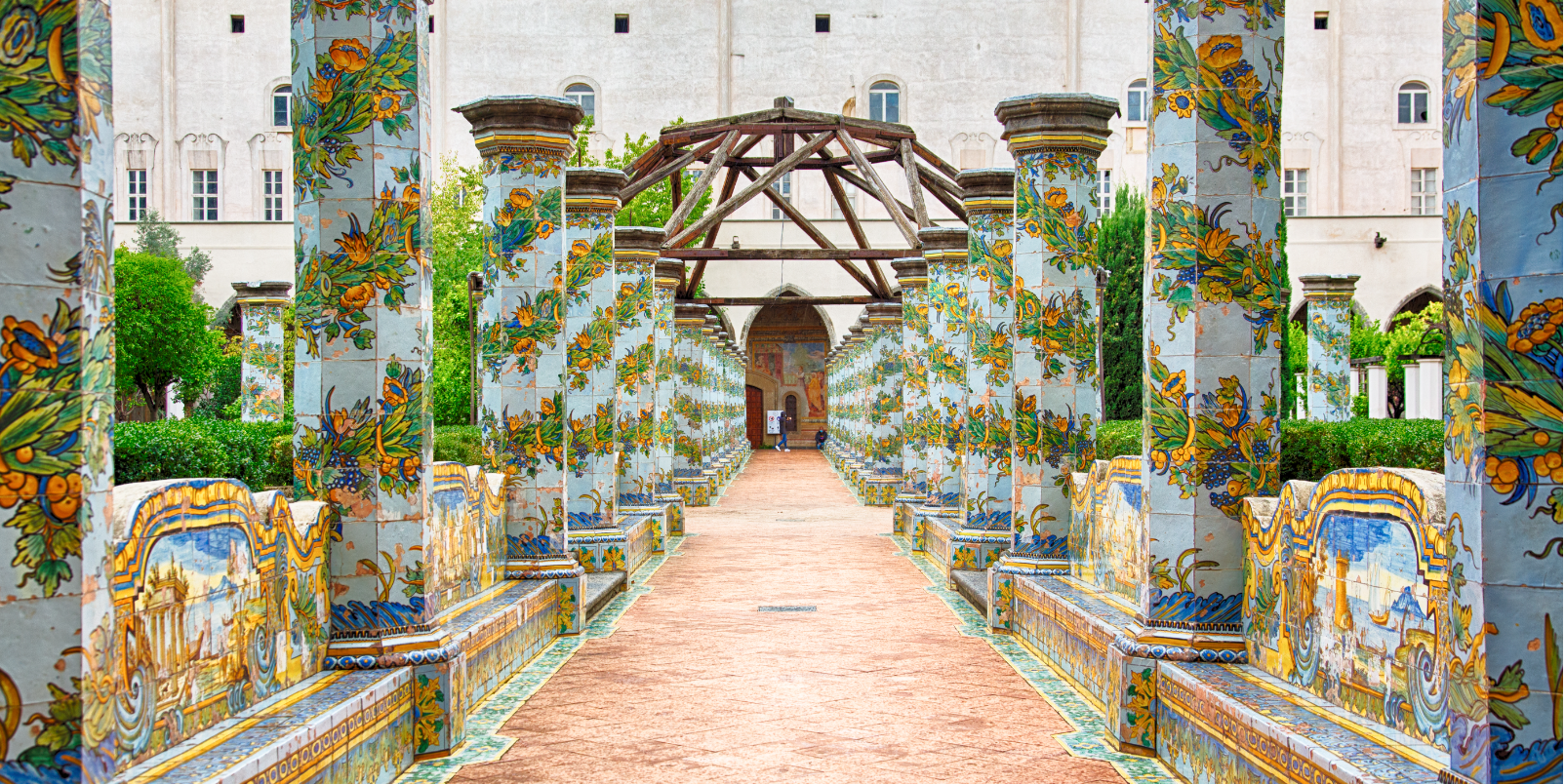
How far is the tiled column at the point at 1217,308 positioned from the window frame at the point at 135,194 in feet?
117

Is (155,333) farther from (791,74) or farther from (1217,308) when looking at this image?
(1217,308)

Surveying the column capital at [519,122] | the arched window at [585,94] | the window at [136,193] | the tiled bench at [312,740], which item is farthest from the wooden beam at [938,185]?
the window at [136,193]

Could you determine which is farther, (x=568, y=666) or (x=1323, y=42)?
(x=1323, y=42)

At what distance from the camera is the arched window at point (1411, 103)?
36.3 m

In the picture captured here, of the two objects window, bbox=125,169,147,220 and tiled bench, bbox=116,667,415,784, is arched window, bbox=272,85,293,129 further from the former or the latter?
tiled bench, bbox=116,667,415,784

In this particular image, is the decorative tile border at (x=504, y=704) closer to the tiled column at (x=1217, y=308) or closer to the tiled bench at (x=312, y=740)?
the tiled bench at (x=312, y=740)

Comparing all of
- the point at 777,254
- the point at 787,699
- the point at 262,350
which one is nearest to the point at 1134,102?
the point at 777,254

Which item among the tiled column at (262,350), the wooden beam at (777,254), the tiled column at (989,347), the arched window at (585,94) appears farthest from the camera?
the arched window at (585,94)

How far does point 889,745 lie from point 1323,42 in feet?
116

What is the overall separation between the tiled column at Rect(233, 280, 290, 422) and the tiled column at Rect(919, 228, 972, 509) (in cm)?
1276

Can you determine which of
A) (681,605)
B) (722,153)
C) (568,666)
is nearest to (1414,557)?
(568,666)

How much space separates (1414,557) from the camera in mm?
4055

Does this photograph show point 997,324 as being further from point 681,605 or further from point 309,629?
point 309,629

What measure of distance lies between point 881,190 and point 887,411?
531 centimetres
